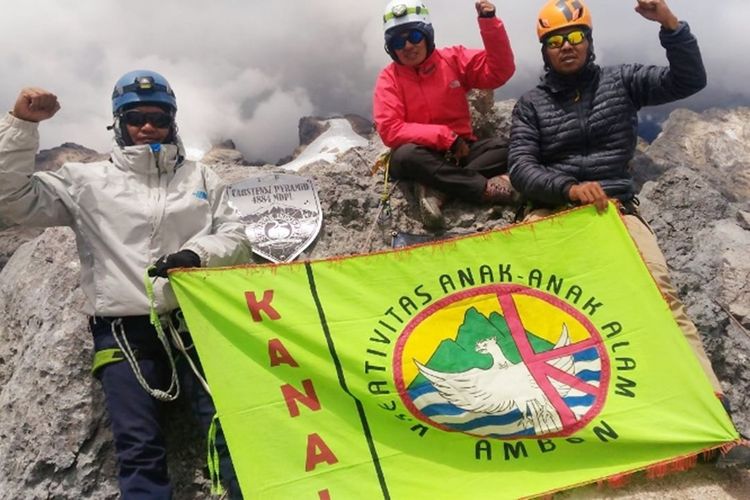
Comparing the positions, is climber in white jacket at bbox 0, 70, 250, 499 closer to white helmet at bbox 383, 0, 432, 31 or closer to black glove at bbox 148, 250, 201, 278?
black glove at bbox 148, 250, 201, 278

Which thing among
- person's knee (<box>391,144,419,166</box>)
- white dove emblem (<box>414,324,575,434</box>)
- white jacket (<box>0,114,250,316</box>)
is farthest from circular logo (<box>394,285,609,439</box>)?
person's knee (<box>391,144,419,166</box>)

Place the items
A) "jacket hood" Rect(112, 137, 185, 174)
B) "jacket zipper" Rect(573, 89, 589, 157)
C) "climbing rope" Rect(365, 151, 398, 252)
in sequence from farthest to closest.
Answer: "climbing rope" Rect(365, 151, 398, 252) → "jacket zipper" Rect(573, 89, 589, 157) → "jacket hood" Rect(112, 137, 185, 174)

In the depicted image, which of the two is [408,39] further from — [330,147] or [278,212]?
[330,147]

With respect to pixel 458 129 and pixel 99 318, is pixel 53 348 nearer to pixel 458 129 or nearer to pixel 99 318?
pixel 99 318

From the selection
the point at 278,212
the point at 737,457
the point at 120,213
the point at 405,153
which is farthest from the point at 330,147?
the point at 737,457

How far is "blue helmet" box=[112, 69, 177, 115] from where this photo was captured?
4.25m

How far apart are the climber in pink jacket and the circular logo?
6.62 feet

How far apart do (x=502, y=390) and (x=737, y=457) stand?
144 cm

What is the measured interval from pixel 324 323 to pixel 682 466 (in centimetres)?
227

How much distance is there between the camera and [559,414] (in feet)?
11.9

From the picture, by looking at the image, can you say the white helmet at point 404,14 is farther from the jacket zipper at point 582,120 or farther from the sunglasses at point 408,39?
the jacket zipper at point 582,120

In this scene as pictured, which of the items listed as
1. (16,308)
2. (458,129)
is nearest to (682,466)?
(458,129)

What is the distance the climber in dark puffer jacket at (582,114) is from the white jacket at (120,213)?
7.78ft

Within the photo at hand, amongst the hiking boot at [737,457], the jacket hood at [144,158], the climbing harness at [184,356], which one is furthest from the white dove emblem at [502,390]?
the jacket hood at [144,158]
